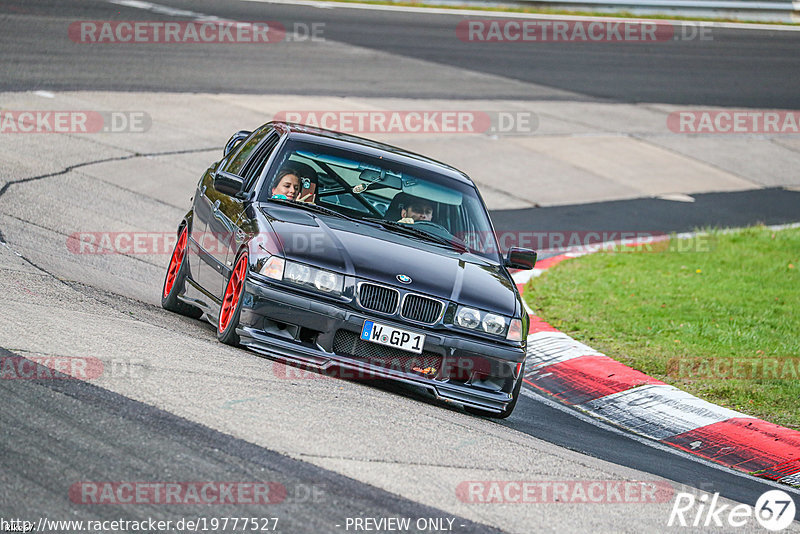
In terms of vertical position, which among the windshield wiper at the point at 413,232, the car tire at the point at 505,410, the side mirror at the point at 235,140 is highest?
the side mirror at the point at 235,140

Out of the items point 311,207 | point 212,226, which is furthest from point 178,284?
point 311,207

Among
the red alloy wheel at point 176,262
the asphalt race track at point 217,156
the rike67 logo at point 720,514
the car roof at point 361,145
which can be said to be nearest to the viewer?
the asphalt race track at point 217,156

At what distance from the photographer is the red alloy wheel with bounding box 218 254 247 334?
7.06 metres

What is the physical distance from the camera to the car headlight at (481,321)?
6.95 metres

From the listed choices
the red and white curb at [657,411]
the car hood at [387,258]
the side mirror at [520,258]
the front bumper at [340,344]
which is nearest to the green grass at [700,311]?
the red and white curb at [657,411]

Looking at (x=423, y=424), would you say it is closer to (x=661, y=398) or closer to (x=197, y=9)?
(x=661, y=398)

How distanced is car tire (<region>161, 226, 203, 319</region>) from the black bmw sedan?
0.53 ft

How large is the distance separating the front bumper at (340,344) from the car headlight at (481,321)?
3.6 inches

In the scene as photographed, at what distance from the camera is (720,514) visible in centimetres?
567

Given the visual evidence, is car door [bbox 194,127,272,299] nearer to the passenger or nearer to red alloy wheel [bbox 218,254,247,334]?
red alloy wheel [bbox 218,254,247,334]

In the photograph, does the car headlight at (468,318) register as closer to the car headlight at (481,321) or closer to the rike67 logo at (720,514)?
the car headlight at (481,321)

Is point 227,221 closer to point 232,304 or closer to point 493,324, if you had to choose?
point 232,304

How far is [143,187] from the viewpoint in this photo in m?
13.6

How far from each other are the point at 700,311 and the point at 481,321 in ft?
16.0
